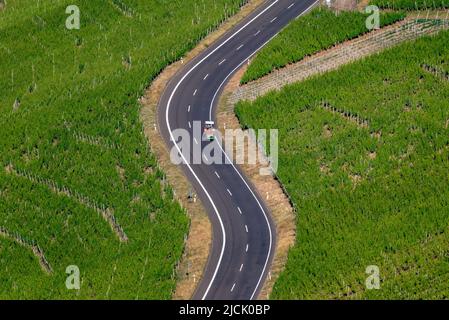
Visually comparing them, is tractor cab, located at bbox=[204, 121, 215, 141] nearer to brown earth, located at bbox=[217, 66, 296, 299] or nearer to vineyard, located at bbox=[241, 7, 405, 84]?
brown earth, located at bbox=[217, 66, 296, 299]

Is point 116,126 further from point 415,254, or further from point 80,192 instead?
point 415,254

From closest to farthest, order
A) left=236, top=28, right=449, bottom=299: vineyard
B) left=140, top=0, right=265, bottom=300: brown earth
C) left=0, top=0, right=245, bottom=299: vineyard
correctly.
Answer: left=236, top=28, right=449, bottom=299: vineyard, left=140, top=0, right=265, bottom=300: brown earth, left=0, top=0, right=245, bottom=299: vineyard

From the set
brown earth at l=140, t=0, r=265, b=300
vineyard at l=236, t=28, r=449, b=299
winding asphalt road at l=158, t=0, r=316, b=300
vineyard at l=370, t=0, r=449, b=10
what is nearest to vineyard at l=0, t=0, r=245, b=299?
brown earth at l=140, t=0, r=265, b=300

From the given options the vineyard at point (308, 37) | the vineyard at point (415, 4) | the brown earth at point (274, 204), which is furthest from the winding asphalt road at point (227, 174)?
the vineyard at point (415, 4)

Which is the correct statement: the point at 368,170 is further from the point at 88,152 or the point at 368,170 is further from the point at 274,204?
the point at 88,152

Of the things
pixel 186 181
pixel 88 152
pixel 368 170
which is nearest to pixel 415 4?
pixel 368 170

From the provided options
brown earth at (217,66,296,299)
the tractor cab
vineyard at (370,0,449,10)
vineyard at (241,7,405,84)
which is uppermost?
vineyard at (370,0,449,10)

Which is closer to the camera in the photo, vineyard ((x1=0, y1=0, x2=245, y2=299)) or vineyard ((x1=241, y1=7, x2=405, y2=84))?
vineyard ((x1=0, y1=0, x2=245, y2=299))
